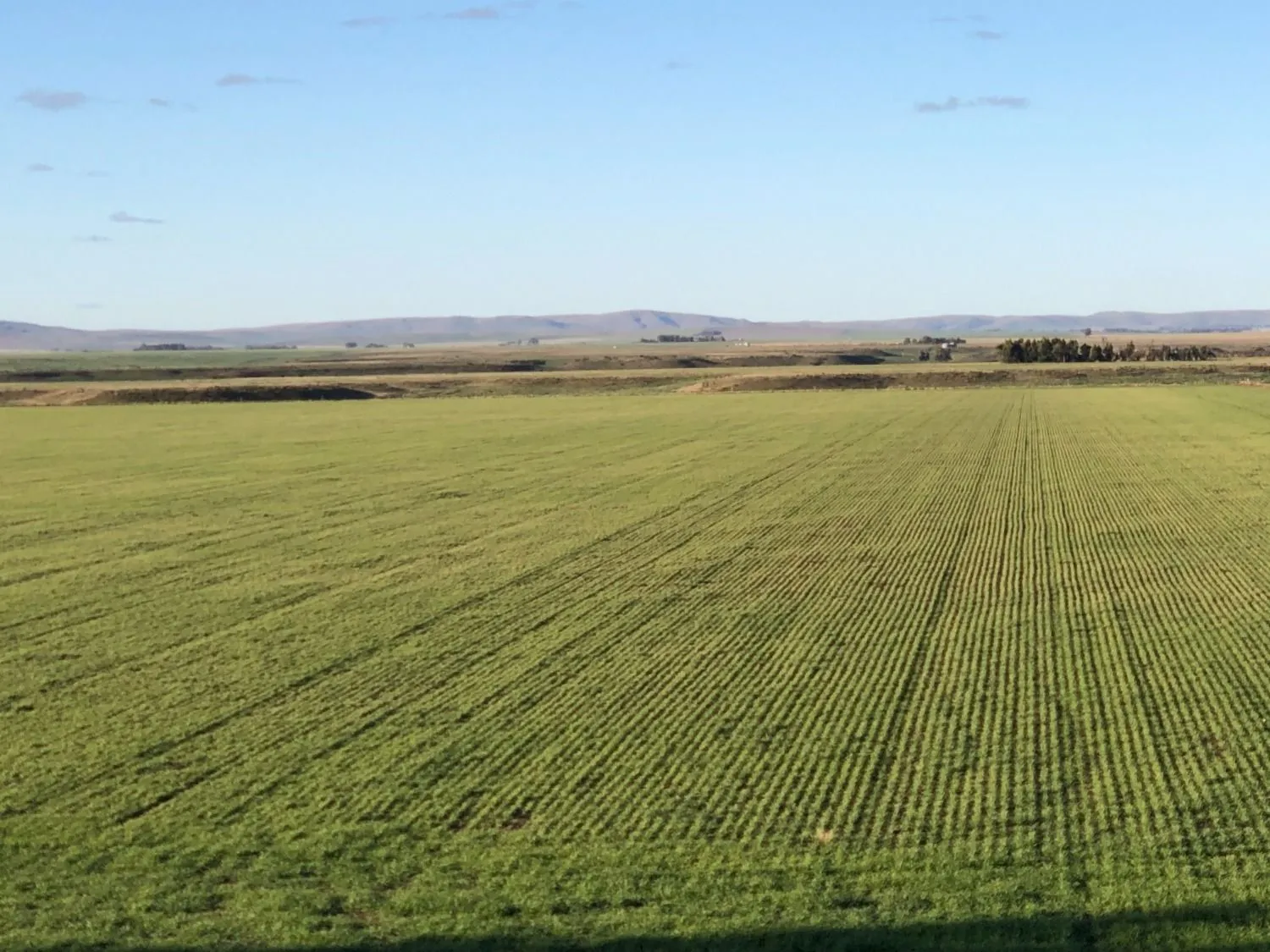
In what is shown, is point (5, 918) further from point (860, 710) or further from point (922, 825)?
point (860, 710)

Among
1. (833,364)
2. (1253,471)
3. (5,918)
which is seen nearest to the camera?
(5,918)

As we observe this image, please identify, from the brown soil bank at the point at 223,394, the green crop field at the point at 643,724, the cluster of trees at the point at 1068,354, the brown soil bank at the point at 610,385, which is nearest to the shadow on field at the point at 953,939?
the green crop field at the point at 643,724

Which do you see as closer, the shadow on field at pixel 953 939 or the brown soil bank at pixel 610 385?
the shadow on field at pixel 953 939

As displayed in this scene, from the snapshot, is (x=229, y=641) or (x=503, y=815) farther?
(x=229, y=641)

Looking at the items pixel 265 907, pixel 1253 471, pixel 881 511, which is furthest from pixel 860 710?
pixel 1253 471

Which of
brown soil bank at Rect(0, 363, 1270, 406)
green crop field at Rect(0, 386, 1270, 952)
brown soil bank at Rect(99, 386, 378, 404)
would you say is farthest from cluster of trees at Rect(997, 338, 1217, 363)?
green crop field at Rect(0, 386, 1270, 952)

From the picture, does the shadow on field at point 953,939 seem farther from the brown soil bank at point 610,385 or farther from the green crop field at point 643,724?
the brown soil bank at point 610,385
